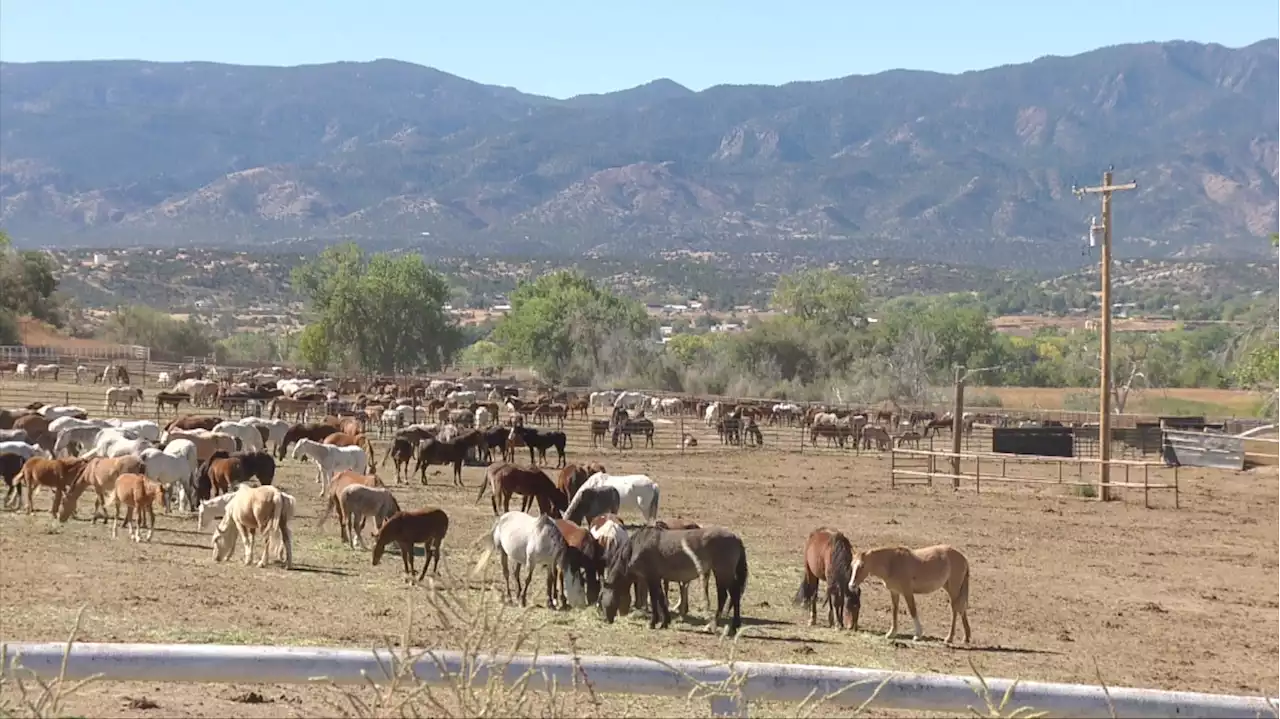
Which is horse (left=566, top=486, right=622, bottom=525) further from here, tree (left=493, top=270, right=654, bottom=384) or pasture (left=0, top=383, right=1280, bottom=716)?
tree (left=493, top=270, right=654, bottom=384)

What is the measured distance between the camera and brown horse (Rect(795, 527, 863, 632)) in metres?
15.2

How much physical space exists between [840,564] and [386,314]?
75.0m

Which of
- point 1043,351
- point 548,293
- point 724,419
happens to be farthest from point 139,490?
point 1043,351

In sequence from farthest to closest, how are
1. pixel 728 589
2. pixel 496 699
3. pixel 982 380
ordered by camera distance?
pixel 982 380 → pixel 728 589 → pixel 496 699

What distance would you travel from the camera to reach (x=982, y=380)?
96.6 metres

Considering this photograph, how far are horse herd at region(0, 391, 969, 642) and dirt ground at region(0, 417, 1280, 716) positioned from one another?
31 cm

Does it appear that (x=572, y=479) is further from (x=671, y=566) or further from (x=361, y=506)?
(x=671, y=566)

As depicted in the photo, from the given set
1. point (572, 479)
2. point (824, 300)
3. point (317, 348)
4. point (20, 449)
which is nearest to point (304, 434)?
point (20, 449)

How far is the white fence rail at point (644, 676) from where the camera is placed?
590cm

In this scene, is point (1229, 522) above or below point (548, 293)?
below

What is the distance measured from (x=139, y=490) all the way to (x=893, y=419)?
37.6 m

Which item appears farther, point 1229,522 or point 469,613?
point 1229,522

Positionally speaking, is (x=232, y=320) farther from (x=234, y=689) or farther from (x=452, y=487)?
(x=234, y=689)

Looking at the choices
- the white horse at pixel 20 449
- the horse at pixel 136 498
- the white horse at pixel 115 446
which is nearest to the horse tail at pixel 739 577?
the horse at pixel 136 498
